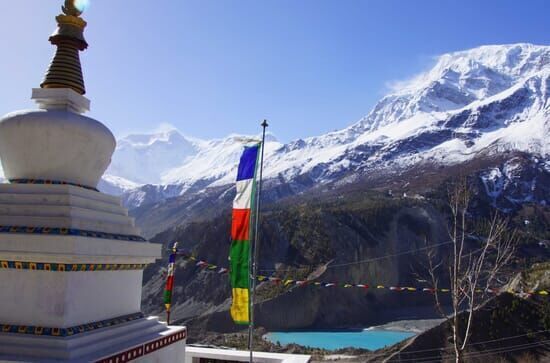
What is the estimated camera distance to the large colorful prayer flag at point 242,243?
7.77 meters

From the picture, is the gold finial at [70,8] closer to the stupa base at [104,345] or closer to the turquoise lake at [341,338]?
the stupa base at [104,345]

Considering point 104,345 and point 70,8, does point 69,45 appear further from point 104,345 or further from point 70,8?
point 104,345

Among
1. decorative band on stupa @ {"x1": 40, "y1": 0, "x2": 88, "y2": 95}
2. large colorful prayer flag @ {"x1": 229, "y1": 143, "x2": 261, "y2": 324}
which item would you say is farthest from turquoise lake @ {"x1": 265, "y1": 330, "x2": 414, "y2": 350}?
decorative band on stupa @ {"x1": 40, "y1": 0, "x2": 88, "y2": 95}

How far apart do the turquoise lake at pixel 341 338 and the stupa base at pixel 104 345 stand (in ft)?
113

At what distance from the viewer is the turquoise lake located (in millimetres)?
40156

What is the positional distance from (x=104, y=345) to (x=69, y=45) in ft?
15.5

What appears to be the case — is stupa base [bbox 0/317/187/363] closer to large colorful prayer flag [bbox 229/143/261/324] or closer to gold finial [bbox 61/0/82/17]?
large colorful prayer flag [bbox 229/143/261/324]

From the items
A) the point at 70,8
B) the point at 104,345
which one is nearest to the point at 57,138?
the point at 70,8

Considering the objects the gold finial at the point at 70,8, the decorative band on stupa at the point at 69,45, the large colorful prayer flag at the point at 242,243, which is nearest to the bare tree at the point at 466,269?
the large colorful prayer flag at the point at 242,243

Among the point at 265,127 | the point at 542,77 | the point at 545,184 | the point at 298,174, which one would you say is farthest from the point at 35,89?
the point at 542,77

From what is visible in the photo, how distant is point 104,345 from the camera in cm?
594

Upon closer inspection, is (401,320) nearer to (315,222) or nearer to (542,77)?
(315,222)

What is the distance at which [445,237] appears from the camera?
2440 inches

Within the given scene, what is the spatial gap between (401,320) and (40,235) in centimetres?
4794
